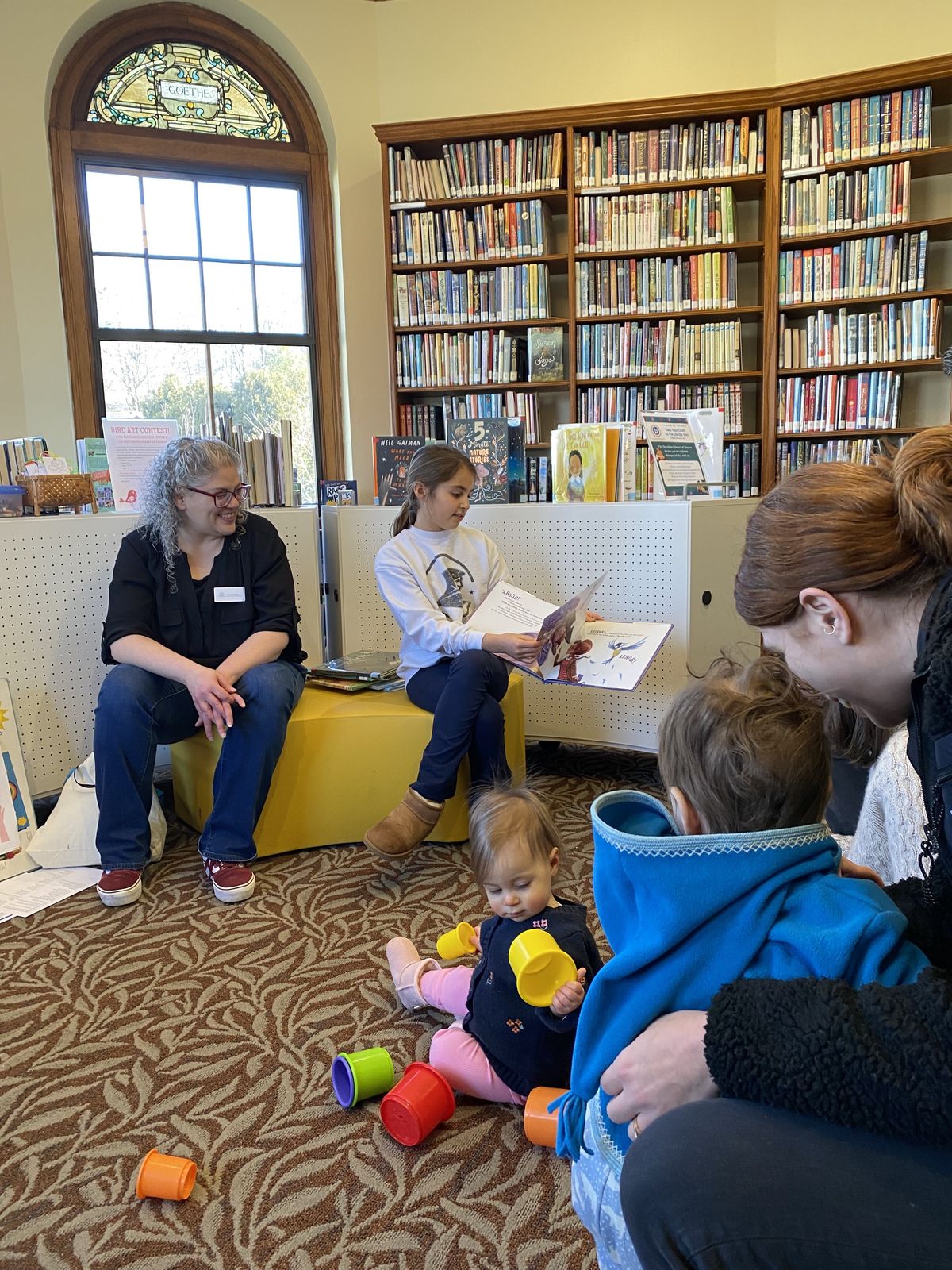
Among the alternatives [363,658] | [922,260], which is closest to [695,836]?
[363,658]

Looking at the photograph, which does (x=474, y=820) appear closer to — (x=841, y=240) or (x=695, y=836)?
(x=695, y=836)

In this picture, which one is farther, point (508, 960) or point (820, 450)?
point (820, 450)

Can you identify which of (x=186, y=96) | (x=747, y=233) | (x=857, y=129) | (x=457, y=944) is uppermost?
(x=186, y=96)

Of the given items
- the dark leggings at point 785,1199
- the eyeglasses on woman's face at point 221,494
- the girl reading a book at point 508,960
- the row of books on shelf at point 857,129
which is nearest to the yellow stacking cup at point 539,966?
the girl reading a book at point 508,960

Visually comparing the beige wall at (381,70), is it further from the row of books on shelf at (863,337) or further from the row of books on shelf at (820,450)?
the row of books on shelf at (820,450)

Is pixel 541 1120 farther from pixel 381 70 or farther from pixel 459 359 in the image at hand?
pixel 381 70

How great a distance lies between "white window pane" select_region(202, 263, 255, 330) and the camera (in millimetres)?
4844

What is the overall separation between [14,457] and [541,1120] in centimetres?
251

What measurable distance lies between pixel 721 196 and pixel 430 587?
286cm

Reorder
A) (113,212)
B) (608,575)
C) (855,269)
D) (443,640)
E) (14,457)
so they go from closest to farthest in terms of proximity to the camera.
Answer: (443,640), (14,457), (608,575), (855,269), (113,212)

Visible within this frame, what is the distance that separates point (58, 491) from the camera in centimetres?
283

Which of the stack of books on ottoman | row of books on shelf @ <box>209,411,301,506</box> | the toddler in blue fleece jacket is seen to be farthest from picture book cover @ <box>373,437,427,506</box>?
the toddler in blue fleece jacket

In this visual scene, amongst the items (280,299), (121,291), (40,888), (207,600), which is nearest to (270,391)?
(280,299)

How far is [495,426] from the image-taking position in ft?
10.8
